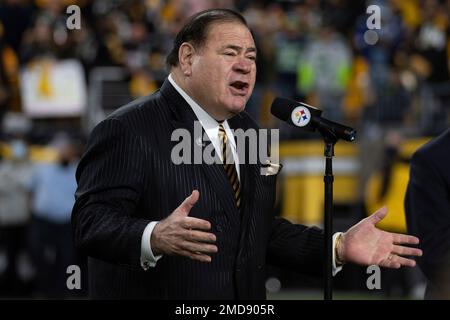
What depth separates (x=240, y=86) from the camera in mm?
4523

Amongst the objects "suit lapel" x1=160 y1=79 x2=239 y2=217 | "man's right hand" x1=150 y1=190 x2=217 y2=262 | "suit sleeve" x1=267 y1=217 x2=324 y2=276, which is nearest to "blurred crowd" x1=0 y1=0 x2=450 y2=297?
"suit sleeve" x1=267 y1=217 x2=324 y2=276

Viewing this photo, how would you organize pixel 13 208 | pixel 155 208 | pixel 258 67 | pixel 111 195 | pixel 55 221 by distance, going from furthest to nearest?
pixel 258 67 < pixel 13 208 < pixel 55 221 < pixel 155 208 < pixel 111 195

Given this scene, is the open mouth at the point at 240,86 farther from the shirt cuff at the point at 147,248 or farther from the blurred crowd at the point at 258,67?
the blurred crowd at the point at 258,67

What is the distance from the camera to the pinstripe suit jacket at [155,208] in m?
4.25

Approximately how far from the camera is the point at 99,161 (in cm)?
438

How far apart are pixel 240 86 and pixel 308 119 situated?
1.12 ft

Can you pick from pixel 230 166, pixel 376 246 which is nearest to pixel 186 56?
pixel 230 166

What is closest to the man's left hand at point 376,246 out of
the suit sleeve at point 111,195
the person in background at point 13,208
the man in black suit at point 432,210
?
the man in black suit at point 432,210

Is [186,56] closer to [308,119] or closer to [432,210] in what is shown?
[308,119]

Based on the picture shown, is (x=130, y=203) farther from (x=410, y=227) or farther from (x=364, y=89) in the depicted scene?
(x=364, y=89)

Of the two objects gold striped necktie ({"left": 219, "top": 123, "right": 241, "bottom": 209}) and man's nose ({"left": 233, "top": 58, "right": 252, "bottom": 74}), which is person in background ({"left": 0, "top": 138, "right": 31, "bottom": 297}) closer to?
gold striped necktie ({"left": 219, "top": 123, "right": 241, "bottom": 209})

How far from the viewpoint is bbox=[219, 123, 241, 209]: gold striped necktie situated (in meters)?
4.57

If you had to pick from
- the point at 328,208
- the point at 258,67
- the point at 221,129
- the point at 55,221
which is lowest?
the point at 55,221

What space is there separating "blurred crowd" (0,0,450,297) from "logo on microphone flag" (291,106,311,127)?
30.0 ft
